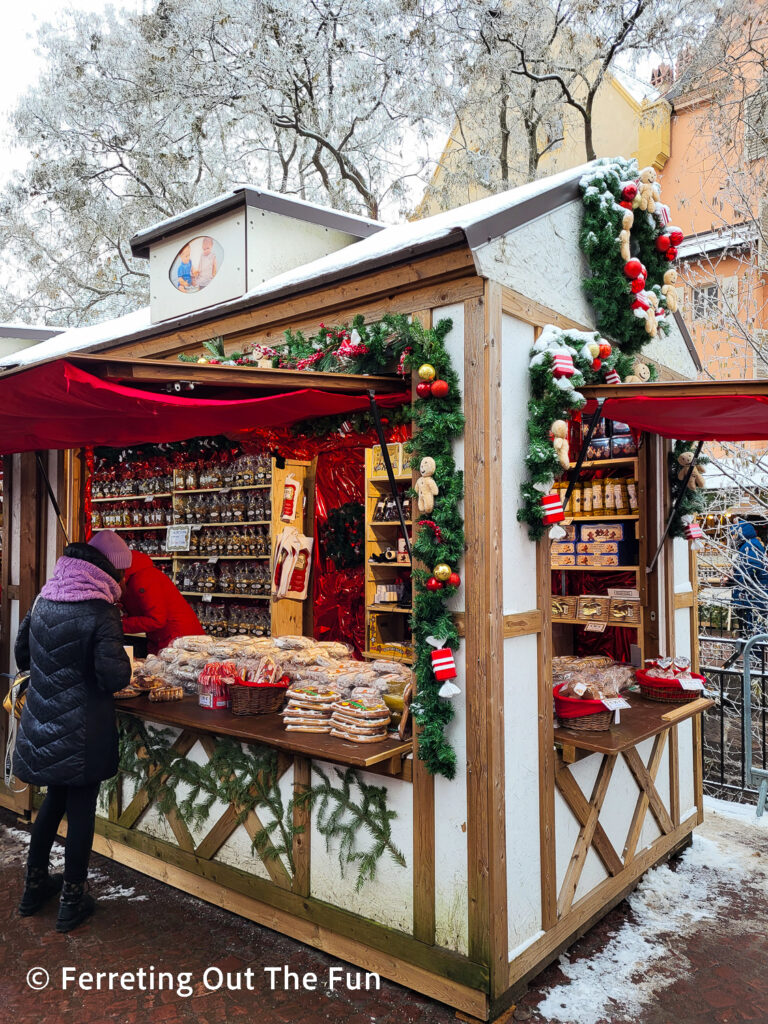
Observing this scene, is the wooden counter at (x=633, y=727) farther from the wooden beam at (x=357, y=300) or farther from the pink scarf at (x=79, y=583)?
the pink scarf at (x=79, y=583)

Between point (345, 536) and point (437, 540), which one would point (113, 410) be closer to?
point (437, 540)

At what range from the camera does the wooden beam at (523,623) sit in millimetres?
3193

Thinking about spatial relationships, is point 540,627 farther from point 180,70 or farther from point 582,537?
point 180,70

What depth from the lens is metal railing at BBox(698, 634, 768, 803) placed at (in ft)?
18.0

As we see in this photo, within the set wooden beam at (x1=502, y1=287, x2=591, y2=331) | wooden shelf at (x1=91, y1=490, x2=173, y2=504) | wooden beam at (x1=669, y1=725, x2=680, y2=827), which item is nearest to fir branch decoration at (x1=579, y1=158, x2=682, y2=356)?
wooden beam at (x1=502, y1=287, x2=591, y2=331)

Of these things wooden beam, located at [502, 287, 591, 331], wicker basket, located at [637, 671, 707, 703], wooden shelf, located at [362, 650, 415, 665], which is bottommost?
wooden shelf, located at [362, 650, 415, 665]

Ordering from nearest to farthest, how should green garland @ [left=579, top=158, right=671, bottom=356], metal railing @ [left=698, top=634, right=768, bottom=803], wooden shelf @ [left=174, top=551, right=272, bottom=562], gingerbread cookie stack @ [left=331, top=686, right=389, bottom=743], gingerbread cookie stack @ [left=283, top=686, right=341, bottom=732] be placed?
gingerbread cookie stack @ [left=331, top=686, right=389, bottom=743] → gingerbread cookie stack @ [left=283, top=686, right=341, bottom=732] → green garland @ [left=579, top=158, right=671, bottom=356] → metal railing @ [left=698, top=634, right=768, bottom=803] → wooden shelf @ [left=174, top=551, right=272, bottom=562]

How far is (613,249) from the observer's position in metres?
3.91

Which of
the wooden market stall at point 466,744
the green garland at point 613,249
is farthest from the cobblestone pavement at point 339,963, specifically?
the green garland at point 613,249

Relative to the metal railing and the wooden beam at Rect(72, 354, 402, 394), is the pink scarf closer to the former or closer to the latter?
the wooden beam at Rect(72, 354, 402, 394)

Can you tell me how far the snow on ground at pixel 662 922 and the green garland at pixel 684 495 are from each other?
2007 mm

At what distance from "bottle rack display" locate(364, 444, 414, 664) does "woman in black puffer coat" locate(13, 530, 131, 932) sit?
330 centimetres

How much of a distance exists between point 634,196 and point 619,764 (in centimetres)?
302

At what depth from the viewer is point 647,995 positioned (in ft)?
10.5
